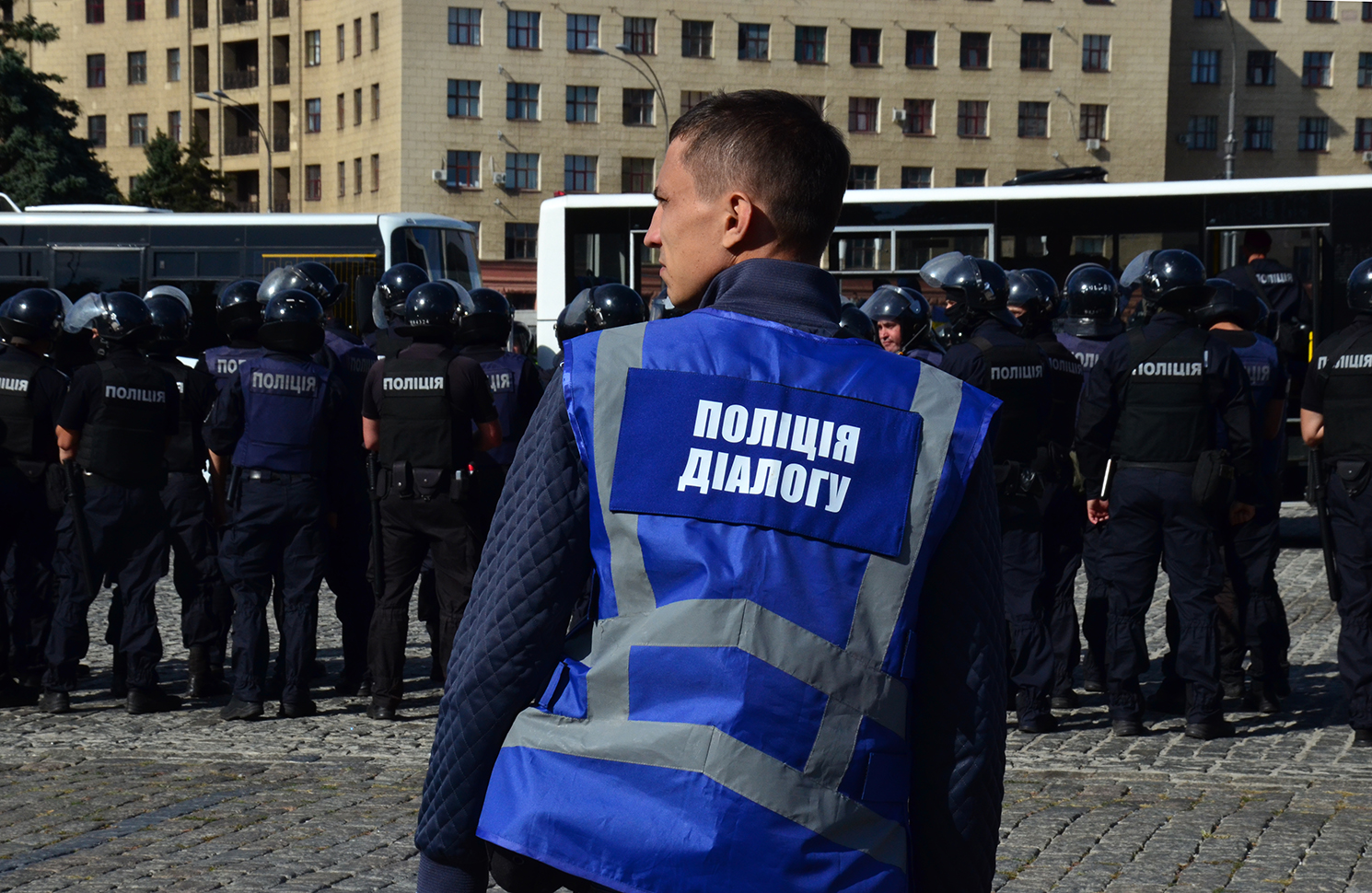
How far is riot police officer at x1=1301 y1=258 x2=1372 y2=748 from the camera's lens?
7.36 metres

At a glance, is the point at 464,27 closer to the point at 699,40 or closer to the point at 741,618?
the point at 699,40

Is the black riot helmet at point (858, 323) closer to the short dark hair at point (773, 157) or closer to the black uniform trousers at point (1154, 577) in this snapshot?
the black uniform trousers at point (1154, 577)

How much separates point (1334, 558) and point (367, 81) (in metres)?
61.0

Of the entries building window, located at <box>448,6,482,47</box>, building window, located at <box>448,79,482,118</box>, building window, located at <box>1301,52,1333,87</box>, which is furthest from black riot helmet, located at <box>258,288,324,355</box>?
building window, located at <box>1301,52,1333,87</box>

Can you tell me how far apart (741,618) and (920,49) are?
68.6m

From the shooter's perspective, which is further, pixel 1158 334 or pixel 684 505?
pixel 1158 334

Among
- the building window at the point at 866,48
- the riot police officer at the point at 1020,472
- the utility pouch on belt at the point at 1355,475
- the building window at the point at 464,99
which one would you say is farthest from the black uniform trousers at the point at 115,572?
the building window at the point at 866,48

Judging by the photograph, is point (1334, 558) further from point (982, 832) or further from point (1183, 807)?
point (982, 832)

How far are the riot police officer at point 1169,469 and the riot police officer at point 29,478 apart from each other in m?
5.17

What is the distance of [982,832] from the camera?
2.05 metres

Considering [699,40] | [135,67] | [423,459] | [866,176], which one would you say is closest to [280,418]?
[423,459]

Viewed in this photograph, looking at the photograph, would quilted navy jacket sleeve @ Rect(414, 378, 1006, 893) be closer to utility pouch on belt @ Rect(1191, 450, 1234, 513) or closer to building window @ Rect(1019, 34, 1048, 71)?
utility pouch on belt @ Rect(1191, 450, 1234, 513)

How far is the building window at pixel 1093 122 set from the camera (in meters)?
67.9

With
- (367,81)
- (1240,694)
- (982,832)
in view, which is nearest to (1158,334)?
(1240,694)
